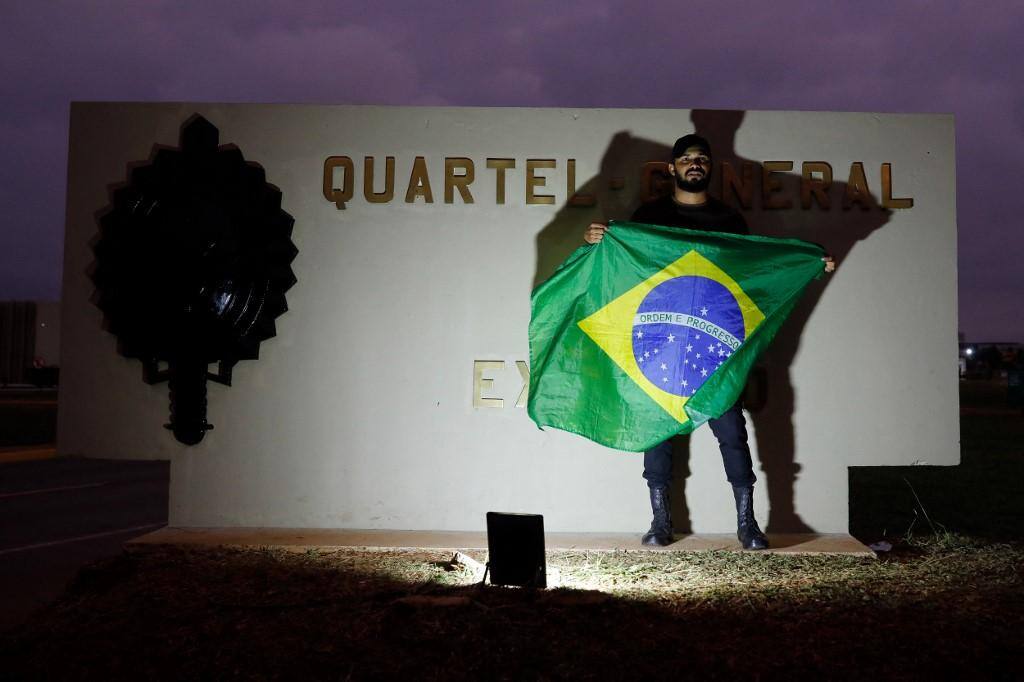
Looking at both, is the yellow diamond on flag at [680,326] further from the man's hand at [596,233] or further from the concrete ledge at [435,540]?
the concrete ledge at [435,540]

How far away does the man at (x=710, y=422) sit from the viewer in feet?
12.6

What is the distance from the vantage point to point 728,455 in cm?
387

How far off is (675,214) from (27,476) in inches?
306

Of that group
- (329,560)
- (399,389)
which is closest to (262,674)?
(329,560)

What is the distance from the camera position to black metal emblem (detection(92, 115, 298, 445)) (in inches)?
172

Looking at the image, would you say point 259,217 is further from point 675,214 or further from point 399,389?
point 675,214

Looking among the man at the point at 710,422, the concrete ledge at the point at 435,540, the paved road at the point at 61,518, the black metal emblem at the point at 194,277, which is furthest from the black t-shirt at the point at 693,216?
the paved road at the point at 61,518

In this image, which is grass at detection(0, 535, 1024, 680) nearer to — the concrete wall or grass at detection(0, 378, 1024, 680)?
grass at detection(0, 378, 1024, 680)

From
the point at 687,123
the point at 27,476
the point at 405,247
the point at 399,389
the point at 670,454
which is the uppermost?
the point at 687,123

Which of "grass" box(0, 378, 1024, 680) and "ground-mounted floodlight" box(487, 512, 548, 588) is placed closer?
"grass" box(0, 378, 1024, 680)

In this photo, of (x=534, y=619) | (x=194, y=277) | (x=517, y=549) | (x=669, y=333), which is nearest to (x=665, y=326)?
(x=669, y=333)

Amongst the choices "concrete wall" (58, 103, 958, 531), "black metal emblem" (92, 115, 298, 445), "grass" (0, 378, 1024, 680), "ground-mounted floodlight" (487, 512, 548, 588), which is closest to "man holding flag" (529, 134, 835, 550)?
"concrete wall" (58, 103, 958, 531)

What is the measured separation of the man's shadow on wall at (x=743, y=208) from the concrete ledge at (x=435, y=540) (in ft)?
1.59

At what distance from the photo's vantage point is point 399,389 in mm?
4402
